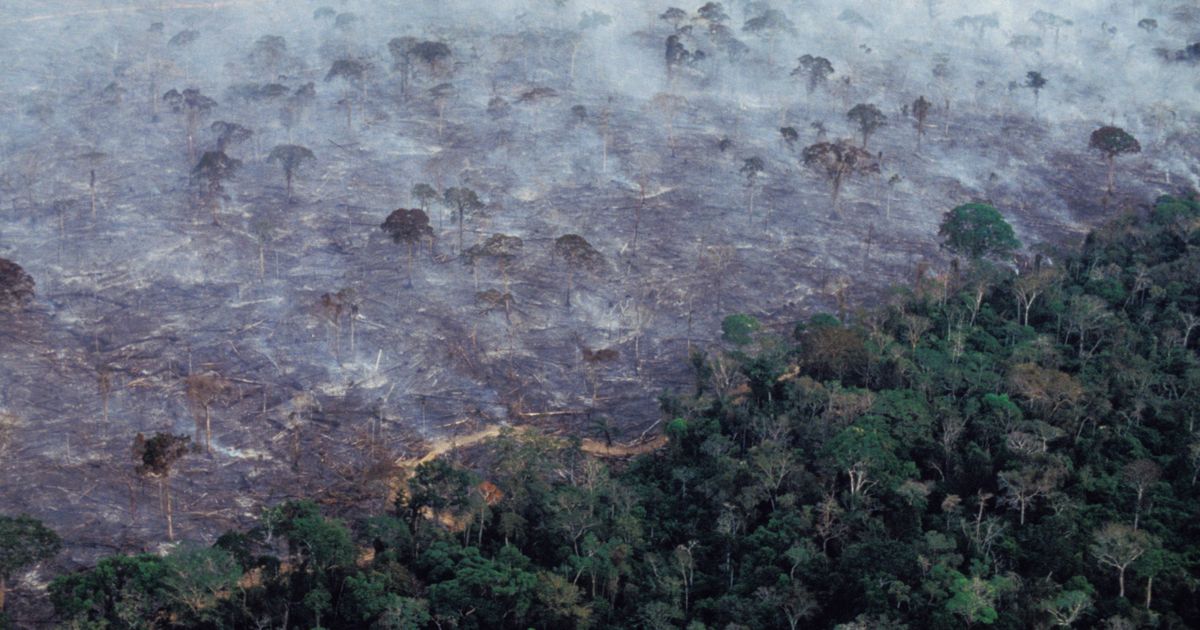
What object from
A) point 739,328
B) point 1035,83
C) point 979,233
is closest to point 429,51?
point 739,328

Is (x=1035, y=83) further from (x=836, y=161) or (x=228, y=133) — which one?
(x=228, y=133)

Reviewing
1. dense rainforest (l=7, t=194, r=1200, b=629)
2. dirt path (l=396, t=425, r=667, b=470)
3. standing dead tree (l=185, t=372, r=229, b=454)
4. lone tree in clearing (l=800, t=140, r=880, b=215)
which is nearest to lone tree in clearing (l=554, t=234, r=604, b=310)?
dense rainforest (l=7, t=194, r=1200, b=629)

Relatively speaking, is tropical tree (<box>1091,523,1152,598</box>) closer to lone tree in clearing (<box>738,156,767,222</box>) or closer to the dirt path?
the dirt path

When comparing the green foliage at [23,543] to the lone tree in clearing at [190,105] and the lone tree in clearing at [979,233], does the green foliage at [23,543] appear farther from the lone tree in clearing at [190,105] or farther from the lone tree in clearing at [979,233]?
the lone tree in clearing at [979,233]

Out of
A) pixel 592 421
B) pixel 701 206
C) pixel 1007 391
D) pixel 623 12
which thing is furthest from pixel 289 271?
pixel 623 12

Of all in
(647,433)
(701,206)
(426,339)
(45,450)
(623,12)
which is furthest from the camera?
(623,12)

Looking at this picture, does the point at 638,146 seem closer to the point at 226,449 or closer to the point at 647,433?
the point at 647,433

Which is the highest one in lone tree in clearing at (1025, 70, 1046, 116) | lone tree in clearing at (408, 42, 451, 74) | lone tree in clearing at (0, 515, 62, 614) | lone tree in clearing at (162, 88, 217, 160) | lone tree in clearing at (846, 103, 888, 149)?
lone tree in clearing at (408, 42, 451, 74)
